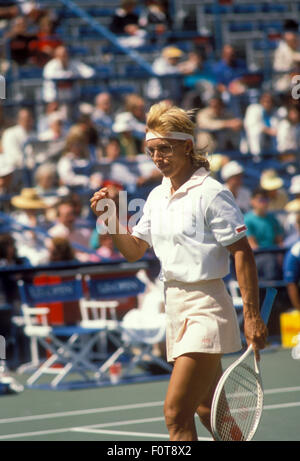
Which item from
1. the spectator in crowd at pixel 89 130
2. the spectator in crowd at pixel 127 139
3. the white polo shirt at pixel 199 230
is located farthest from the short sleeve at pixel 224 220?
the spectator in crowd at pixel 127 139

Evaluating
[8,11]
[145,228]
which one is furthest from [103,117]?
[145,228]

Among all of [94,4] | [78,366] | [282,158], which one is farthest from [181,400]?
[94,4]

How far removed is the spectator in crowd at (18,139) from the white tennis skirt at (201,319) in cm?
909

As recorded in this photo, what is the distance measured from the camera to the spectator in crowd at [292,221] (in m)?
12.9

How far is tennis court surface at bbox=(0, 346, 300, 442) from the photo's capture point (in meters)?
7.25

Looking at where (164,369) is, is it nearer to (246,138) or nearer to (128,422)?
(128,422)

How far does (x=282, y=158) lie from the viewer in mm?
15758

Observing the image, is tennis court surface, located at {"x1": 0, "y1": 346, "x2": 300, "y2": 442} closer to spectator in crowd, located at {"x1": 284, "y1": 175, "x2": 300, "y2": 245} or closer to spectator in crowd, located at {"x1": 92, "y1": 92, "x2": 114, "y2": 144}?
spectator in crowd, located at {"x1": 284, "y1": 175, "x2": 300, "y2": 245}

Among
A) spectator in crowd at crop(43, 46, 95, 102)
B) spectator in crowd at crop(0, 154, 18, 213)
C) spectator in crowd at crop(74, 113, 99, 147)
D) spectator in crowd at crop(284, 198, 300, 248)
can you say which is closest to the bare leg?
spectator in crowd at crop(284, 198, 300, 248)

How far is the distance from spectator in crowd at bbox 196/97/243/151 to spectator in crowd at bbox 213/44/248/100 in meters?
0.87

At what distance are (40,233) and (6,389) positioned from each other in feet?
9.56

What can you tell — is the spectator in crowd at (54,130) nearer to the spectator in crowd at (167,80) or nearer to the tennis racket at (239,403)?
the spectator in crowd at (167,80)

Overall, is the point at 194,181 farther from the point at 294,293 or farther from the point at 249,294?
the point at 294,293

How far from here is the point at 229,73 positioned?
1730cm
